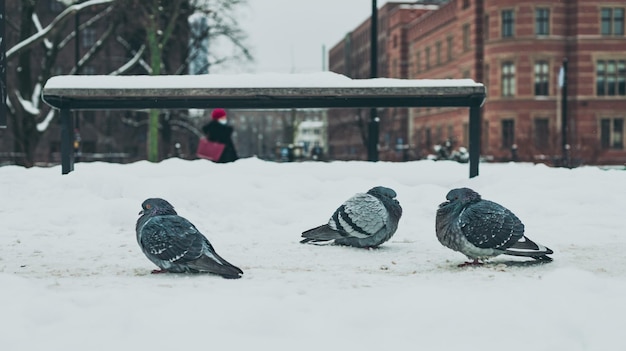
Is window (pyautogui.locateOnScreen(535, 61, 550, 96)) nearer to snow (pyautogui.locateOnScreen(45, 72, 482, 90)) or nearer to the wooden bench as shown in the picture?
the wooden bench

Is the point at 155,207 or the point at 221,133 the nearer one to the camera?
the point at 155,207

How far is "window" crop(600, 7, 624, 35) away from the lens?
48.5 meters

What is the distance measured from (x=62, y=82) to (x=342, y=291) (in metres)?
8.12

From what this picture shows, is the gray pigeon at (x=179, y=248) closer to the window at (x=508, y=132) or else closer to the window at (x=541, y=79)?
the window at (x=508, y=132)

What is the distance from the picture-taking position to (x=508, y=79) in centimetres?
4938

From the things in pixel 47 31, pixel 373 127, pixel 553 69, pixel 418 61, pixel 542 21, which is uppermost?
pixel 542 21

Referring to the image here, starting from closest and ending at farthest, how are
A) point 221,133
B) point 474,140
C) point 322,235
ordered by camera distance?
point 322,235
point 474,140
point 221,133

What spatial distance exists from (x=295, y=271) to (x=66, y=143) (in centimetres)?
708

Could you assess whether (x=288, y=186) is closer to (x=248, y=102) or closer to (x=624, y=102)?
(x=248, y=102)

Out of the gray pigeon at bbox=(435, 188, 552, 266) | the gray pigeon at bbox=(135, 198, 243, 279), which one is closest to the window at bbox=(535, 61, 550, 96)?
the gray pigeon at bbox=(435, 188, 552, 266)

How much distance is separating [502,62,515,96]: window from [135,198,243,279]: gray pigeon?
44772 mm

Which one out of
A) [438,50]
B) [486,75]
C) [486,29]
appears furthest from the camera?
[438,50]

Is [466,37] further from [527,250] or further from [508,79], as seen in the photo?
[527,250]

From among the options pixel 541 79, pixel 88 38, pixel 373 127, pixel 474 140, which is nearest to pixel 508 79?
pixel 541 79
